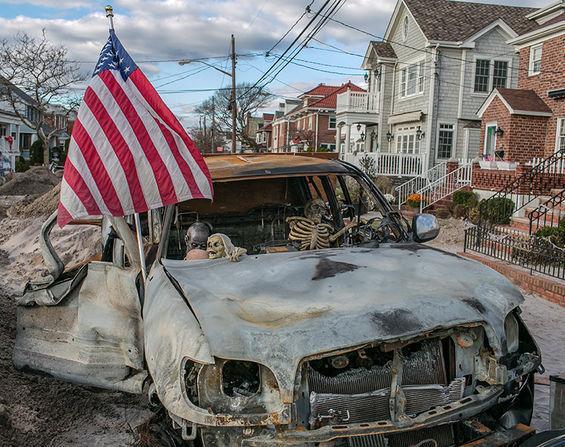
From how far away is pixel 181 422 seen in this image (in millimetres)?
2809

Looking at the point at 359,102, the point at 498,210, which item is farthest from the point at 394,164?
the point at 498,210

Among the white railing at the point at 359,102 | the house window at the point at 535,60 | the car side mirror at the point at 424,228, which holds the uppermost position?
the house window at the point at 535,60

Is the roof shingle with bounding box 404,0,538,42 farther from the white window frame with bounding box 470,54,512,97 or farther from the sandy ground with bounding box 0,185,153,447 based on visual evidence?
the sandy ground with bounding box 0,185,153,447

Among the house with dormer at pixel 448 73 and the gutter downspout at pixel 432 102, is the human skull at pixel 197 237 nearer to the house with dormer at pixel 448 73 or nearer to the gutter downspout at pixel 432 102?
the house with dormer at pixel 448 73

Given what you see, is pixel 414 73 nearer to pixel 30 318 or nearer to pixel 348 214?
pixel 348 214

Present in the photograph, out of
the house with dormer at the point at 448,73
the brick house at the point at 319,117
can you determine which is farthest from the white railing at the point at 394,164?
the brick house at the point at 319,117

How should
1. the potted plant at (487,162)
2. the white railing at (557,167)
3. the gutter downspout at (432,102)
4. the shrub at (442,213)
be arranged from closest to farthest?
the white railing at (557,167) < the potted plant at (487,162) < the shrub at (442,213) < the gutter downspout at (432,102)

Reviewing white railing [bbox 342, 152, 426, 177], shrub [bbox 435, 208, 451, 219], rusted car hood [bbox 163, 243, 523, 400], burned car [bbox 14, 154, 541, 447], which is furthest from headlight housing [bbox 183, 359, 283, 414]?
white railing [bbox 342, 152, 426, 177]

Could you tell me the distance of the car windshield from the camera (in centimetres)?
475

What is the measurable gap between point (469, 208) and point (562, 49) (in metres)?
6.00

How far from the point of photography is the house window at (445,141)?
1019 inches

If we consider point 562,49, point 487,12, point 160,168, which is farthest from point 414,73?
point 160,168

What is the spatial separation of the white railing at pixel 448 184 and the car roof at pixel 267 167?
50.1 feet

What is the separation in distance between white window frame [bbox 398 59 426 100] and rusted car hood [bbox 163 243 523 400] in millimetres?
24305
